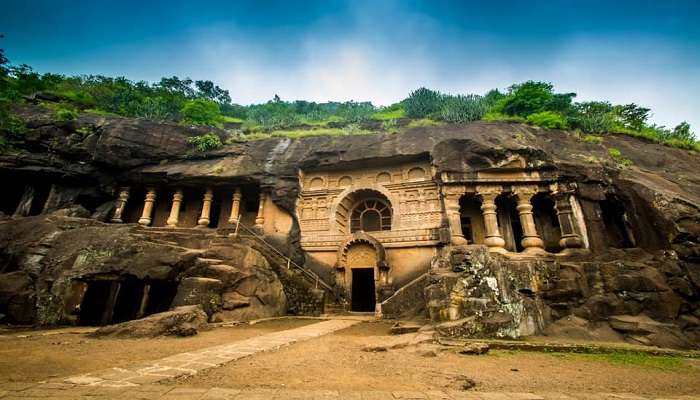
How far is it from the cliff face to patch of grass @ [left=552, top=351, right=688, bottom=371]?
419cm

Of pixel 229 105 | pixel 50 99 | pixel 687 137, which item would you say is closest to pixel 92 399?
pixel 687 137

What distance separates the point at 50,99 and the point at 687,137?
3991 cm

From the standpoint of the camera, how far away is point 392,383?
3.76 metres

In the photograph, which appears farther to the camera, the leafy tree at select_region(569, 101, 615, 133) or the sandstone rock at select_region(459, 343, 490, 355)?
the leafy tree at select_region(569, 101, 615, 133)

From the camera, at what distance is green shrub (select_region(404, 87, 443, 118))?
1017 inches

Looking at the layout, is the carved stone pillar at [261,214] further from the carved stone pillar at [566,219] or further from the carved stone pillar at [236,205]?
the carved stone pillar at [566,219]

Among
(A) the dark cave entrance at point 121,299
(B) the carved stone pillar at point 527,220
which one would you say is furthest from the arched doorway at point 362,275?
(A) the dark cave entrance at point 121,299

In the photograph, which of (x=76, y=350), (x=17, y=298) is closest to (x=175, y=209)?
(x=17, y=298)

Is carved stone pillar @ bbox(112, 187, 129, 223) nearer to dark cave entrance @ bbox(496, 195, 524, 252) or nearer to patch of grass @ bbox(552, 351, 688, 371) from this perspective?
patch of grass @ bbox(552, 351, 688, 371)

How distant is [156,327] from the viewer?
7.14 metres

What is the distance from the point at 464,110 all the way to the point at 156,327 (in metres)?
22.3

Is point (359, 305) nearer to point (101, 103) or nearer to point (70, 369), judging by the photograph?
point (70, 369)

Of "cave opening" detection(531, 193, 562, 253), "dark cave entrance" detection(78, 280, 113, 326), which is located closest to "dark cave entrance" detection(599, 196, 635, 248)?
"cave opening" detection(531, 193, 562, 253)

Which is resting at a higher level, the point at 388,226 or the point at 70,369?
the point at 388,226
